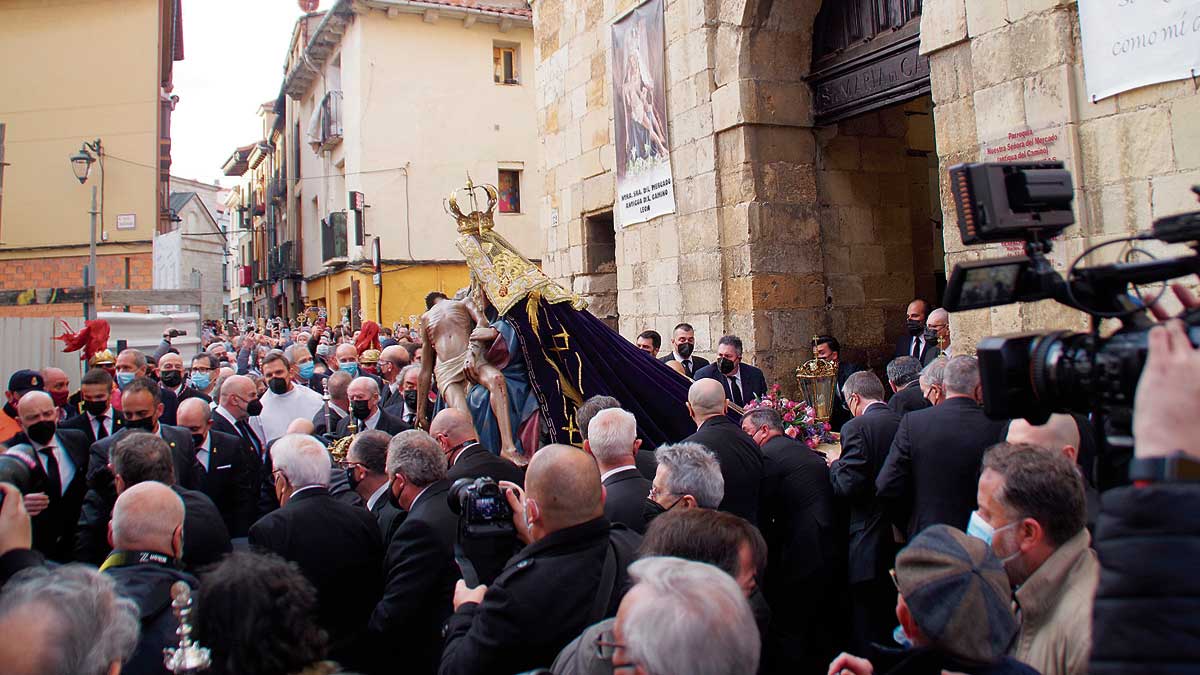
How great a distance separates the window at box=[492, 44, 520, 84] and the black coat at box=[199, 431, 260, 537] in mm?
18360

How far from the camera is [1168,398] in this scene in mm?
1171

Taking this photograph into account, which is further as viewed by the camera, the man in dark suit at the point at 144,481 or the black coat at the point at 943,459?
the black coat at the point at 943,459

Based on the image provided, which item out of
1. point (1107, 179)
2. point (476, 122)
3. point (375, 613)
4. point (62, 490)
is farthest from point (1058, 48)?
point (476, 122)

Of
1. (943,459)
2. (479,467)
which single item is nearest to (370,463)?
(479,467)

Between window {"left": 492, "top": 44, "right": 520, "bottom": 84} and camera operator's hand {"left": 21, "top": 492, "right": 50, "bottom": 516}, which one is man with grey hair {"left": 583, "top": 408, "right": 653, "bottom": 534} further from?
window {"left": 492, "top": 44, "right": 520, "bottom": 84}

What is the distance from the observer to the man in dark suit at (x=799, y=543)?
4016 mm

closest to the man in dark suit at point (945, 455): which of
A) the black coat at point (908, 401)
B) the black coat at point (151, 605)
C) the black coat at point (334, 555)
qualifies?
the black coat at point (908, 401)

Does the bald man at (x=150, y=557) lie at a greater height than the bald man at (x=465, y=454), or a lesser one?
lesser

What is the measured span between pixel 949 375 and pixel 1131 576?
273 cm

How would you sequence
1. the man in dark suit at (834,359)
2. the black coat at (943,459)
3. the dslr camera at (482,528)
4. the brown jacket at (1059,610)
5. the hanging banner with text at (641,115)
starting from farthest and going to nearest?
1. the hanging banner with text at (641,115)
2. the man in dark suit at (834,359)
3. the black coat at (943,459)
4. the dslr camera at (482,528)
5. the brown jacket at (1059,610)

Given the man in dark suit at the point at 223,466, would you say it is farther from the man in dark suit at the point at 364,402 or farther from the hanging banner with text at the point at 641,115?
the hanging banner with text at the point at 641,115

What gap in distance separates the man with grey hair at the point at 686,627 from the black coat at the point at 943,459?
215cm

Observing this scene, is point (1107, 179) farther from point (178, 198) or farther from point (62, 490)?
point (178, 198)

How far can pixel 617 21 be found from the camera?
31.2ft
